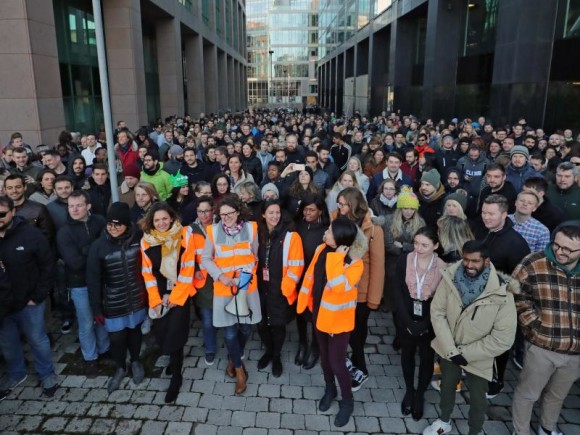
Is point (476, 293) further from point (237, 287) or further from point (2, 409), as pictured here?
point (2, 409)

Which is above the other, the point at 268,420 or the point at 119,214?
the point at 119,214

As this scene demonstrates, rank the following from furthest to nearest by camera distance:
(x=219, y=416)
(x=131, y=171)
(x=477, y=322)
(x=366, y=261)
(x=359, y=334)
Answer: (x=131, y=171)
(x=359, y=334)
(x=366, y=261)
(x=219, y=416)
(x=477, y=322)

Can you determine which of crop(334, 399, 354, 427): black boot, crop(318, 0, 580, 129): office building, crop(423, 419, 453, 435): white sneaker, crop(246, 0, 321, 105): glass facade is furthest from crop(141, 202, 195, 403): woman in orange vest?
crop(246, 0, 321, 105): glass facade

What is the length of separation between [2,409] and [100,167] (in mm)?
3682

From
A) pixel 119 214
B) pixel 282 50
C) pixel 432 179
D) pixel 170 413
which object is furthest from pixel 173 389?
pixel 282 50

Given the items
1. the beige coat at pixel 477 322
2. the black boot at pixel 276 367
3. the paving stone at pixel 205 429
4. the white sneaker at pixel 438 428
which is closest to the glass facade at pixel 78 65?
the black boot at pixel 276 367

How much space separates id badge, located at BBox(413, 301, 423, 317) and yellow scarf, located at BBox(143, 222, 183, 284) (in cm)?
243

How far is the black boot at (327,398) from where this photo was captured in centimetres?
453

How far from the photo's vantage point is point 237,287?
4.72 m

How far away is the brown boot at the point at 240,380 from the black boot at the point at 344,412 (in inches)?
41.4

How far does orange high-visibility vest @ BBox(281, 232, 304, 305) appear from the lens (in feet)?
15.4

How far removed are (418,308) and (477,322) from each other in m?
0.62

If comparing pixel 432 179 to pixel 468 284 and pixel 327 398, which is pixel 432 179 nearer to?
pixel 468 284

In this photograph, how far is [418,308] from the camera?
4301mm
